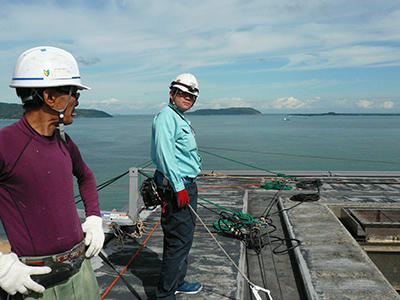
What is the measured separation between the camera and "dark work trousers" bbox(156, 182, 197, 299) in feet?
11.2

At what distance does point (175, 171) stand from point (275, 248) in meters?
2.83

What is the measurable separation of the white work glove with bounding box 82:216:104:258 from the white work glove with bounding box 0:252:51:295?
39 centimetres

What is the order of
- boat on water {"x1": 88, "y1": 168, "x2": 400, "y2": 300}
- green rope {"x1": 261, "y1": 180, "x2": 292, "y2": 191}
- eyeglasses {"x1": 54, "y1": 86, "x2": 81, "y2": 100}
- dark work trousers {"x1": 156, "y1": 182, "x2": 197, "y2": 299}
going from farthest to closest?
1. green rope {"x1": 261, "y1": 180, "x2": 292, "y2": 191}
2. boat on water {"x1": 88, "y1": 168, "x2": 400, "y2": 300}
3. dark work trousers {"x1": 156, "y1": 182, "x2": 197, "y2": 299}
4. eyeglasses {"x1": 54, "y1": 86, "x2": 81, "y2": 100}

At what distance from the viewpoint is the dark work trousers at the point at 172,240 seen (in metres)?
3.41

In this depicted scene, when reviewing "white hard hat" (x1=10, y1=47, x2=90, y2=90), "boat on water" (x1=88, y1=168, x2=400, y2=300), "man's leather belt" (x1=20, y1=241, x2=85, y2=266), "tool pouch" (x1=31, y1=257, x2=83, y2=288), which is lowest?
"boat on water" (x1=88, y1=168, x2=400, y2=300)

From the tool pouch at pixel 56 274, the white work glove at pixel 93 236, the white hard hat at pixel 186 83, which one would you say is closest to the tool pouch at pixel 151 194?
the white hard hat at pixel 186 83

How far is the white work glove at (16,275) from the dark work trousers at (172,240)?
5.41 ft

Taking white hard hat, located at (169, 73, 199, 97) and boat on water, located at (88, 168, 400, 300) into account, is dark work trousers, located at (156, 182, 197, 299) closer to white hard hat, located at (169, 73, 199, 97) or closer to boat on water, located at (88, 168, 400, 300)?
boat on water, located at (88, 168, 400, 300)

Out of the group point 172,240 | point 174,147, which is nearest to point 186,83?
point 174,147

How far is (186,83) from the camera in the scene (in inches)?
136

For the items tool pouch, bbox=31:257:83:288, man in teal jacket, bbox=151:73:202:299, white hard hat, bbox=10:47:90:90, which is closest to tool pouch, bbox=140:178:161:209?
man in teal jacket, bbox=151:73:202:299

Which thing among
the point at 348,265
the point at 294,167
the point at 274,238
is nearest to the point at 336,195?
the point at 274,238

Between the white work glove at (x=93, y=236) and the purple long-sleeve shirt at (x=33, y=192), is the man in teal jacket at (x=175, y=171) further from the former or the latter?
the purple long-sleeve shirt at (x=33, y=192)

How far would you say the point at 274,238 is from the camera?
5.83 metres
